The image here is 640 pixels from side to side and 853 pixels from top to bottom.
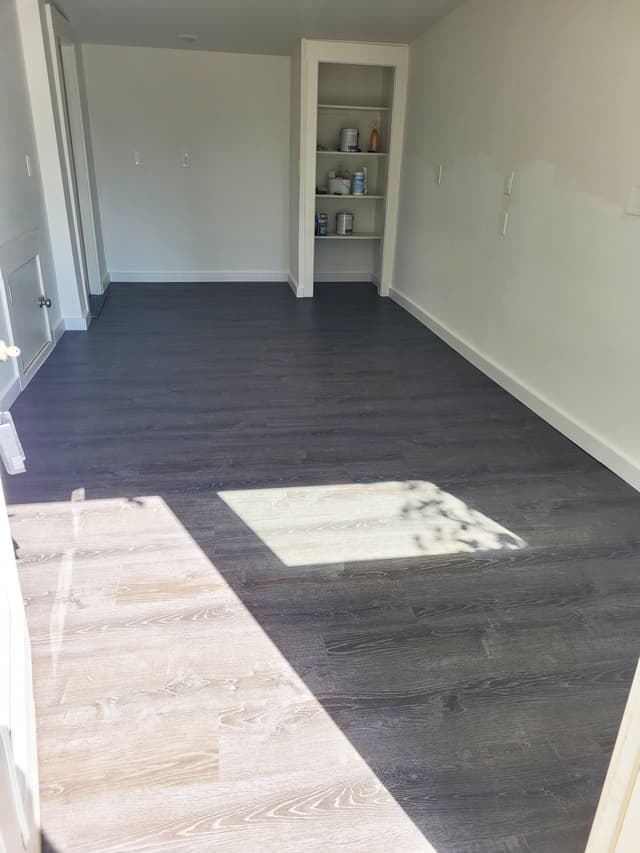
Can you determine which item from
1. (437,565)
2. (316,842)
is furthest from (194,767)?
(437,565)

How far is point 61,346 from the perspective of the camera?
4262mm

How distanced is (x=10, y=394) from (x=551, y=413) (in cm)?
293

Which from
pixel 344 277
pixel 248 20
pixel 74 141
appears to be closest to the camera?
pixel 248 20

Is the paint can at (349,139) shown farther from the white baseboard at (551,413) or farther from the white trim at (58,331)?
the white trim at (58,331)

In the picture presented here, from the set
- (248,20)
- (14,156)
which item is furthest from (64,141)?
(248,20)

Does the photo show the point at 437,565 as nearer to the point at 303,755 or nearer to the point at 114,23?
the point at 303,755

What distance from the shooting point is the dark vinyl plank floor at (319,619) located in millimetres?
1276

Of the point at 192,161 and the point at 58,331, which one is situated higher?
the point at 192,161

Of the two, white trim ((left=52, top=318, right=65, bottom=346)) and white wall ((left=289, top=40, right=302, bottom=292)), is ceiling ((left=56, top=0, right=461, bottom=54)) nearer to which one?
white wall ((left=289, top=40, right=302, bottom=292))

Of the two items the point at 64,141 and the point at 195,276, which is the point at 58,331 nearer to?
the point at 64,141

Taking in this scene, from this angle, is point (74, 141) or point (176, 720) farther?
point (74, 141)

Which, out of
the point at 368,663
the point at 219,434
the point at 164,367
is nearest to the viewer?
the point at 368,663

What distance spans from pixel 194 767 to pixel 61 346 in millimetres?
3589

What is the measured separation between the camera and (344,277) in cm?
661
